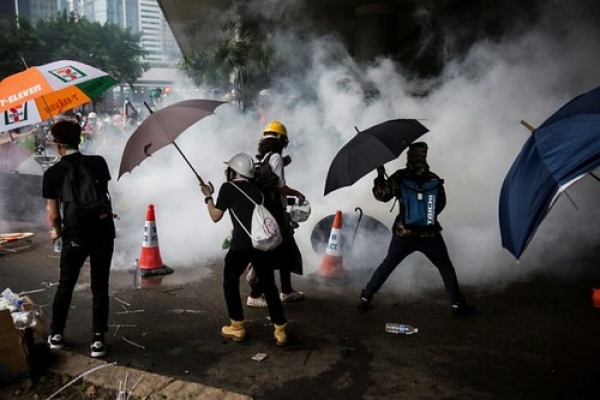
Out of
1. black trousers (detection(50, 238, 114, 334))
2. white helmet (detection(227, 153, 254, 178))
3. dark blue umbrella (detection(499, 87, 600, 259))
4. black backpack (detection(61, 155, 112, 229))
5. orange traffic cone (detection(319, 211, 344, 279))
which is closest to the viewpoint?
dark blue umbrella (detection(499, 87, 600, 259))

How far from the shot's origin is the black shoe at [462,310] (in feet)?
15.3

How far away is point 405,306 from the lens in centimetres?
497

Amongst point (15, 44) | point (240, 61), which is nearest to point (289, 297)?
point (240, 61)

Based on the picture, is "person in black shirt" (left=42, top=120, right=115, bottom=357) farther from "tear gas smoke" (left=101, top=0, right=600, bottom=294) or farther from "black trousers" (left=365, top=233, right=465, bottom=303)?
"tear gas smoke" (left=101, top=0, right=600, bottom=294)

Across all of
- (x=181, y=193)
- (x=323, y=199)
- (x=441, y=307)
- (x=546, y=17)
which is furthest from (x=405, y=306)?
(x=546, y=17)

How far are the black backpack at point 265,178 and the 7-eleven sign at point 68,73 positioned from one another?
217 centimetres

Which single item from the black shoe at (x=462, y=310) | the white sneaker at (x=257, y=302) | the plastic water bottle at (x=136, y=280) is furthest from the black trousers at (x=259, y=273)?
the plastic water bottle at (x=136, y=280)

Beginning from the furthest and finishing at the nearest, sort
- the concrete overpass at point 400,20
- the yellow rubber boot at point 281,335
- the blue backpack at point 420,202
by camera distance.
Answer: the concrete overpass at point 400,20 → the blue backpack at point 420,202 → the yellow rubber boot at point 281,335

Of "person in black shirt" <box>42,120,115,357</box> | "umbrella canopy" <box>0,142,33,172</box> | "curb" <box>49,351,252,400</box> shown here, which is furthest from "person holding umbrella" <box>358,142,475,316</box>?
"umbrella canopy" <box>0,142,33,172</box>

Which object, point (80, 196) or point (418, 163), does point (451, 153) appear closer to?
point (418, 163)

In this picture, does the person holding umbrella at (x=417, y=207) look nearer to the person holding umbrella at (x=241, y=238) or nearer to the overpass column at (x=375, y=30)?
the person holding umbrella at (x=241, y=238)

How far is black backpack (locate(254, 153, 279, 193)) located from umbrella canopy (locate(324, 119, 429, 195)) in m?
0.45

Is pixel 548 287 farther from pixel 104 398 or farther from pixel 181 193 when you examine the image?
pixel 181 193

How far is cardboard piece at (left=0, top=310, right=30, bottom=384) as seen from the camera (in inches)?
131
